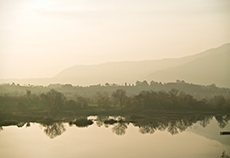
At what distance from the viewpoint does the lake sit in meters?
36.6

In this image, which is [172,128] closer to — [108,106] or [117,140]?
[117,140]

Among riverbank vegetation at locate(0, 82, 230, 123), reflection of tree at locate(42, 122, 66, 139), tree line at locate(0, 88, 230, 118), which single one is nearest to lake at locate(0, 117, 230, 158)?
reflection of tree at locate(42, 122, 66, 139)

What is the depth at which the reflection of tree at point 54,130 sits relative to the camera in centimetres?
5120

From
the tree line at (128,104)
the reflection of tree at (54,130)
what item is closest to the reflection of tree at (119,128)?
the reflection of tree at (54,130)

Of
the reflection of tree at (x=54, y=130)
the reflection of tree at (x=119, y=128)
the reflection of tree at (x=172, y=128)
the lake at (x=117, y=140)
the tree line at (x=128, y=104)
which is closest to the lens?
the lake at (x=117, y=140)

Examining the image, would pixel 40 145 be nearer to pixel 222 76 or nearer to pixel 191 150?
pixel 191 150

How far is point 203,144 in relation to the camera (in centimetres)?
4134

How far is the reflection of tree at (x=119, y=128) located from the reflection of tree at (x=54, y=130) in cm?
968

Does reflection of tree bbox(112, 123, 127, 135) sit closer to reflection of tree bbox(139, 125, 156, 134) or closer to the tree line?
reflection of tree bbox(139, 125, 156, 134)

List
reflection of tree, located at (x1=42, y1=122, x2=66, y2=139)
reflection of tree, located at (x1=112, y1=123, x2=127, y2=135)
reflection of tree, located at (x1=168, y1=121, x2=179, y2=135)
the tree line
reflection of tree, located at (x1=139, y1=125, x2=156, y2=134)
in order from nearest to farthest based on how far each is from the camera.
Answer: reflection of tree, located at (x1=42, y1=122, x2=66, y2=139), reflection of tree, located at (x1=168, y1=121, x2=179, y2=135), reflection of tree, located at (x1=112, y1=123, x2=127, y2=135), reflection of tree, located at (x1=139, y1=125, x2=156, y2=134), the tree line

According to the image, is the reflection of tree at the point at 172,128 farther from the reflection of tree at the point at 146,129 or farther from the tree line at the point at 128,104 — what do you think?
the tree line at the point at 128,104

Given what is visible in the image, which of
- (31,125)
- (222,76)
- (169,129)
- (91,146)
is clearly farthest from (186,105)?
(222,76)

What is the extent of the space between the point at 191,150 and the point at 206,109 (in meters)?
52.0

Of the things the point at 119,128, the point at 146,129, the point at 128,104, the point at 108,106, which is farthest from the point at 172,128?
the point at 108,106
